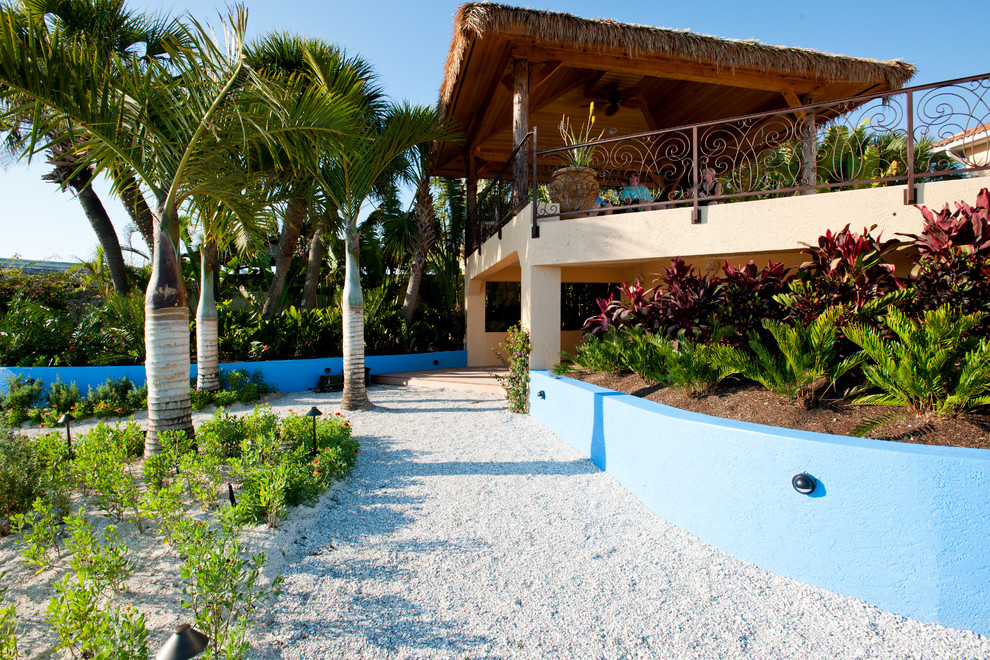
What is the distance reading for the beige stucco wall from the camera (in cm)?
520

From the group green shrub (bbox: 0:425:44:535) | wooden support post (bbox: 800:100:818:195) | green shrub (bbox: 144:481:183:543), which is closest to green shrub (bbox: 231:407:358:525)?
green shrub (bbox: 144:481:183:543)

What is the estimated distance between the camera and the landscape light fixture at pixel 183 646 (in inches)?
75.5

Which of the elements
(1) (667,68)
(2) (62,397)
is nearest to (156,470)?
(2) (62,397)

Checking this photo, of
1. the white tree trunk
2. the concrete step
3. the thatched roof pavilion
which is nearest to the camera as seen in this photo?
the white tree trunk

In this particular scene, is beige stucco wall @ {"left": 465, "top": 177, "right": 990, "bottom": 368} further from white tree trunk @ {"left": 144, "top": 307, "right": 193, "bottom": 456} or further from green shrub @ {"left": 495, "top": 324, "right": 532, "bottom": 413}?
white tree trunk @ {"left": 144, "top": 307, "right": 193, "bottom": 456}

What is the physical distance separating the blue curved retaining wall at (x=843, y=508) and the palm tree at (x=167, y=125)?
4522mm

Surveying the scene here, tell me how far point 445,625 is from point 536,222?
527cm

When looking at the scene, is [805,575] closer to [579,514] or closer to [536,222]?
[579,514]

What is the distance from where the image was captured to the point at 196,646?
1.95 metres

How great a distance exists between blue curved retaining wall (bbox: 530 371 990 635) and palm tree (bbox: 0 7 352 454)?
14.8 ft

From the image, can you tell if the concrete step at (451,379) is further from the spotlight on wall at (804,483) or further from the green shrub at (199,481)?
the spotlight on wall at (804,483)

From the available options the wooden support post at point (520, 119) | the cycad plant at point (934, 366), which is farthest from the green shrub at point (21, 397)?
the cycad plant at point (934, 366)

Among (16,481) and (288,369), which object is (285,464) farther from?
(288,369)

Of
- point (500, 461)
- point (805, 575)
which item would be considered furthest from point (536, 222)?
point (805, 575)
